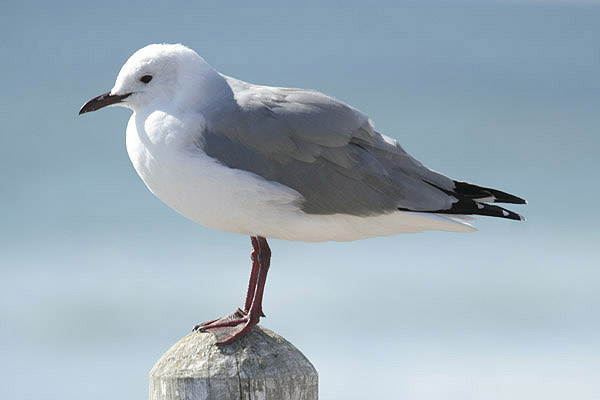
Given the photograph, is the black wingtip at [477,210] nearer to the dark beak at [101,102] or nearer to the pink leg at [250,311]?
the pink leg at [250,311]

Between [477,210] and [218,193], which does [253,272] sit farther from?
[477,210]

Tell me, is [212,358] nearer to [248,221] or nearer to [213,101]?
[248,221]

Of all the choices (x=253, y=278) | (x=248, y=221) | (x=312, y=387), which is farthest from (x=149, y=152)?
(x=312, y=387)

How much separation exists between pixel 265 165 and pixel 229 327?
32.3 inches

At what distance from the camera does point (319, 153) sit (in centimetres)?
409

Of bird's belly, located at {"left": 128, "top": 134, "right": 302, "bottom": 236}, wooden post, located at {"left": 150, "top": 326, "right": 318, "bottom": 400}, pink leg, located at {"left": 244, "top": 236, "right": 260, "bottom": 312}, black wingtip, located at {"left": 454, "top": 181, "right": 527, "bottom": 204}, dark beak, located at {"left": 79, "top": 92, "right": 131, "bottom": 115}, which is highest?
dark beak, located at {"left": 79, "top": 92, "right": 131, "bottom": 115}

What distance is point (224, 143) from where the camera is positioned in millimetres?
3971

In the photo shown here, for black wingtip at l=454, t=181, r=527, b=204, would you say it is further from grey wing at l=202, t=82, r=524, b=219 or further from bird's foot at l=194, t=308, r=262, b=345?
bird's foot at l=194, t=308, r=262, b=345

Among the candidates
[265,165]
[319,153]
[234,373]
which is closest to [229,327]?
[234,373]

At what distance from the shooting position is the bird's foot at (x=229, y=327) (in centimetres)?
358

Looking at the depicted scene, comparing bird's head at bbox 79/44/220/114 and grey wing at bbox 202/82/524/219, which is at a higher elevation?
bird's head at bbox 79/44/220/114

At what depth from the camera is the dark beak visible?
430 cm

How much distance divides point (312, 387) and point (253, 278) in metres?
1.15

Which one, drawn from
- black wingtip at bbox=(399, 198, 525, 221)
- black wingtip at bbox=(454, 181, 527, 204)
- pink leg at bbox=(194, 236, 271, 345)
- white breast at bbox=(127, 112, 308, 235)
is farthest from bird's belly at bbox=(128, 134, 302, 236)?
black wingtip at bbox=(454, 181, 527, 204)
